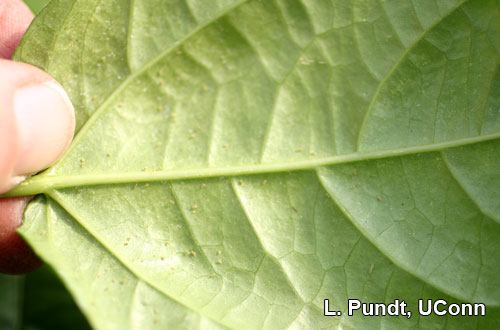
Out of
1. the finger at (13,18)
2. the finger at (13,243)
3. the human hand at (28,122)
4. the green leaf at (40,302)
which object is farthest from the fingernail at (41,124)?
the green leaf at (40,302)

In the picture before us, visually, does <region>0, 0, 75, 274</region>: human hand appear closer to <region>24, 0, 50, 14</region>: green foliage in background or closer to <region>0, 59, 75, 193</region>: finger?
<region>0, 59, 75, 193</region>: finger

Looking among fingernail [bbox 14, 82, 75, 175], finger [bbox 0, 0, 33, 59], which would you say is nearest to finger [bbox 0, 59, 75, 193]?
Result: fingernail [bbox 14, 82, 75, 175]

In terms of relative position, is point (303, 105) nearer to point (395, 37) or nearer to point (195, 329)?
point (395, 37)

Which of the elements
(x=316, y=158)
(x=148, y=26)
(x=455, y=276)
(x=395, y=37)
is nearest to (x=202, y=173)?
(x=316, y=158)

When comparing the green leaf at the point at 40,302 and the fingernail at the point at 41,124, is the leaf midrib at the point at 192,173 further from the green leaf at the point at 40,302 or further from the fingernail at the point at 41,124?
the green leaf at the point at 40,302

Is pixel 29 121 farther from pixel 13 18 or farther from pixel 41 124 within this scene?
pixel 13 18
